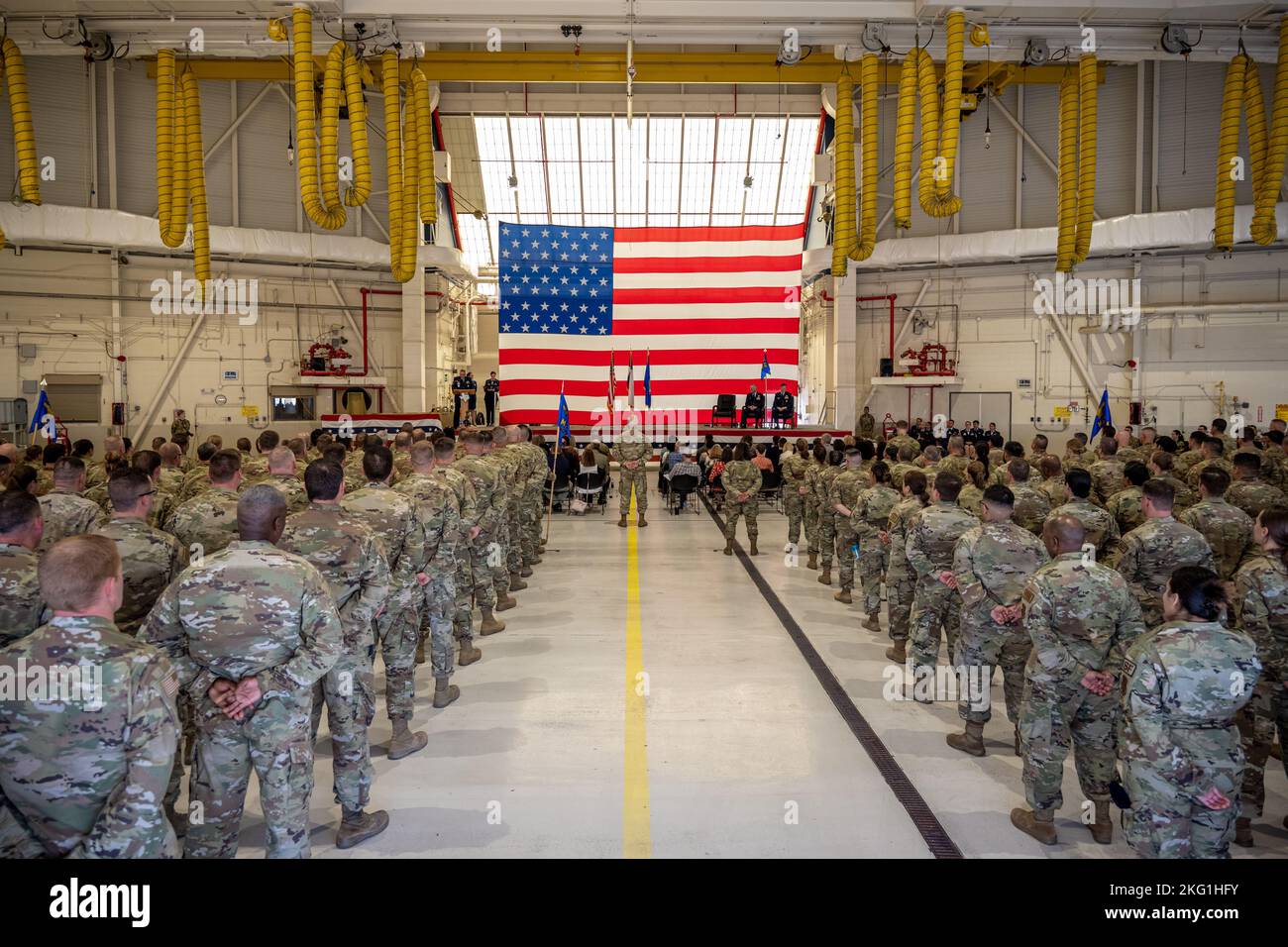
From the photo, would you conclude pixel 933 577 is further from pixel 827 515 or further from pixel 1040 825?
pixel 827 515

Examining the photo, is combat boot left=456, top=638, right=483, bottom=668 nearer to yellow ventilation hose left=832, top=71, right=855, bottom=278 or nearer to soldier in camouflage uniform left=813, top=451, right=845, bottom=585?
soldier in camouflage uniform left=813, top=451, right=845, bottom=585

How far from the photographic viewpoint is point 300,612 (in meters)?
3.18

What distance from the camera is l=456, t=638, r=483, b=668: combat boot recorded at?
6.76 meters

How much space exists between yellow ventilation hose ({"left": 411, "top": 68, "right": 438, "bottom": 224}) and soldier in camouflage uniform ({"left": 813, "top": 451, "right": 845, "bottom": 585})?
734 cm

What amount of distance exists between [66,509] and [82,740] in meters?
3.27

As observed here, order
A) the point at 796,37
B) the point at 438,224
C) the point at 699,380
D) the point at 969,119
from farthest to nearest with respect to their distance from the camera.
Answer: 1. the point at 438,224
2. the point at 969,119
3. the point at 699,380
4. the point at 796,37

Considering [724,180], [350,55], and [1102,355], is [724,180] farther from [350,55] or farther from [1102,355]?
[350,55]

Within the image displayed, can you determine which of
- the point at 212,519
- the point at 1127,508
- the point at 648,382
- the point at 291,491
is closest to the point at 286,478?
the point at 291,491

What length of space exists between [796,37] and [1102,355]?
12019mm

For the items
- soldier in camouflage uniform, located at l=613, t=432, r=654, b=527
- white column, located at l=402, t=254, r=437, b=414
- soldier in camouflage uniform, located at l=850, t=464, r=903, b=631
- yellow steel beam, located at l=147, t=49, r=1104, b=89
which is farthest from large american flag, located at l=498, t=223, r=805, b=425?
white column, located at l=402, t=254, r=437, b=414

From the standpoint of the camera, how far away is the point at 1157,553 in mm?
4883

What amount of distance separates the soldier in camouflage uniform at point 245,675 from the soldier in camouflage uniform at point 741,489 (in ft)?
27.2

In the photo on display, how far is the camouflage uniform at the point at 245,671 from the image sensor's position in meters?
3.07
